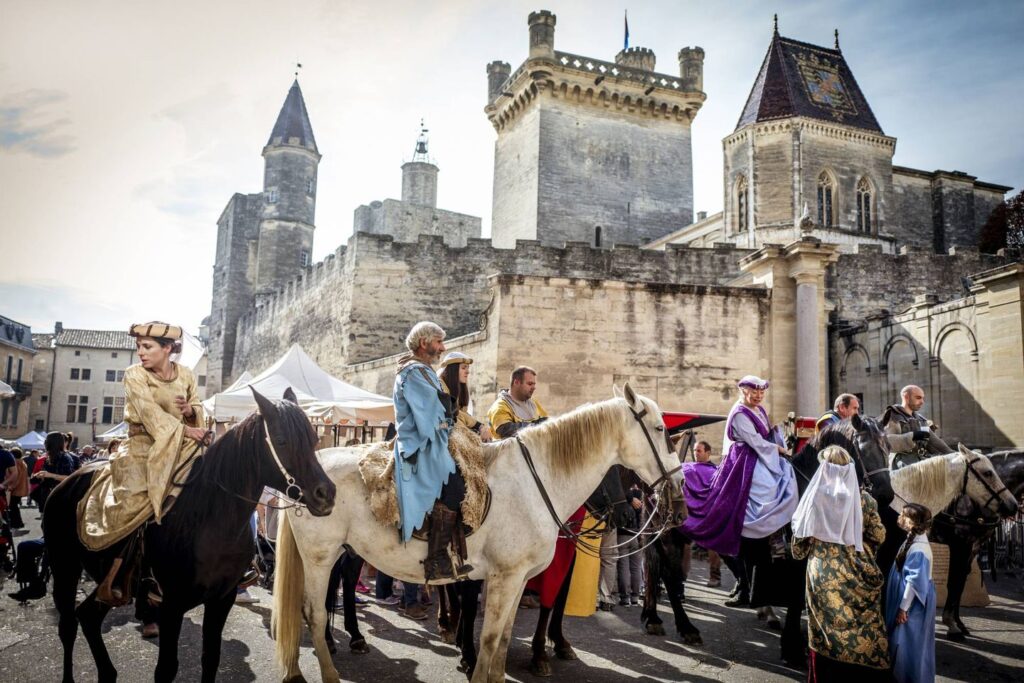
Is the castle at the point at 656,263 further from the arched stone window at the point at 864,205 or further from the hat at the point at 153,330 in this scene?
the hat at the point at 153,330

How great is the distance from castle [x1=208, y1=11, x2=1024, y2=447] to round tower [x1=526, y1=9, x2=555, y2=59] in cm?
10

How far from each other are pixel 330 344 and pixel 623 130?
19471mm

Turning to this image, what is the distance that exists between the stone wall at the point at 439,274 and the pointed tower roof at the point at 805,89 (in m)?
20.0

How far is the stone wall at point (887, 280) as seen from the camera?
2250 cm

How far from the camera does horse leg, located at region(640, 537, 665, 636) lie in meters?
5.79

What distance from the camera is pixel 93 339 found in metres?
56.5

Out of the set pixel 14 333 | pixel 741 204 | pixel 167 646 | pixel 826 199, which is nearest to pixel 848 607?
pixel 167 646

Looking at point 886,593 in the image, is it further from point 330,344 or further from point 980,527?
point 330,344

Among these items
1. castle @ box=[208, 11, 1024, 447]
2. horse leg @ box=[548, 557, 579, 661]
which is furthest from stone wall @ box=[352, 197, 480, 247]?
horse leg @ box=[548, 557, 579, 661]

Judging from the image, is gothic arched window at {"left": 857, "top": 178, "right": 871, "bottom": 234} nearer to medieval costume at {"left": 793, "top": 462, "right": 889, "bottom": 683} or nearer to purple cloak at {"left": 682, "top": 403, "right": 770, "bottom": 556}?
purple cloak at {"left": 682, "top": 403, "right": 770, "bottom": 556}

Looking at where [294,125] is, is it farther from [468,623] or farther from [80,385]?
[468,623]

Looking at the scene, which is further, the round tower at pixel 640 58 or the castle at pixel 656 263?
the round tower at pixel 640 58

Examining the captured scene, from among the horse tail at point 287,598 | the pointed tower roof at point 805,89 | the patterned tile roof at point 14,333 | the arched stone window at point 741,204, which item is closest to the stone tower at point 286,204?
the patterned tile roof at point 14,333

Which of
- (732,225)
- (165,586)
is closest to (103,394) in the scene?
(732,225)
